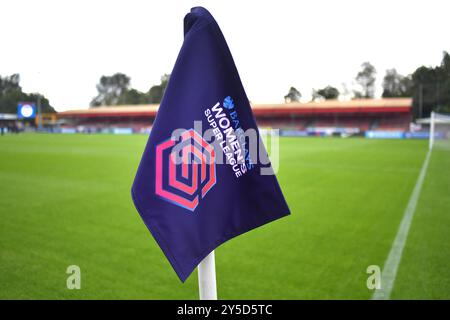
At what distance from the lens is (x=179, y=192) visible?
903mm

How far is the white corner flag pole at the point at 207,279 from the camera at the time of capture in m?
0.95

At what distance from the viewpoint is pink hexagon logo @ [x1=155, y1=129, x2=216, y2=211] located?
88 cm

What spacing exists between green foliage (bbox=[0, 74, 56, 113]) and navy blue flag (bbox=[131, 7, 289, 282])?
6.39ft

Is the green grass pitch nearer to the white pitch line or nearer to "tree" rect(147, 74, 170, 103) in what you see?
the white pitch line

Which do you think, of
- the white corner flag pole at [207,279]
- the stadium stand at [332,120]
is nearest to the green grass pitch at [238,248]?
the white corner flag pole at [207,279]

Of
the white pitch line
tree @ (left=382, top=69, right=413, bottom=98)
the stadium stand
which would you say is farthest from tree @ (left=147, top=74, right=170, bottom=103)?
the stadium stand

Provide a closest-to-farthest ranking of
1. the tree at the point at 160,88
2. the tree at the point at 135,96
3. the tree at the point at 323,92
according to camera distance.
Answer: the tree at the point at 160,88
the tree at the point at 323,92
the tree at the point at 135,96

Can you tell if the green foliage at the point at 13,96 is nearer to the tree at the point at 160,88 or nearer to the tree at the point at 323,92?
the tree at the point at 160,88

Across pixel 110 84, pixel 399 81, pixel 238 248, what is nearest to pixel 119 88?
pixel 110 84

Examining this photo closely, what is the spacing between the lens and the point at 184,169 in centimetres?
90

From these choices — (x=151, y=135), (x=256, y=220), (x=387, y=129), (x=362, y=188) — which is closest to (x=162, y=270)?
(x=256, y=220)

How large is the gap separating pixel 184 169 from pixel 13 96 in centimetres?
227

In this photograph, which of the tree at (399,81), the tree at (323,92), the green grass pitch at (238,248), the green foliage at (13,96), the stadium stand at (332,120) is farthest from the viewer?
the stadium stand at (332,120)
